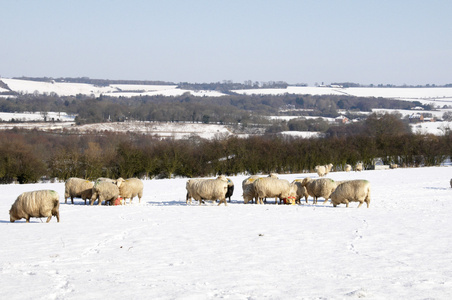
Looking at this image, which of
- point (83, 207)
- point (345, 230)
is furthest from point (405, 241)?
point (83, 207)

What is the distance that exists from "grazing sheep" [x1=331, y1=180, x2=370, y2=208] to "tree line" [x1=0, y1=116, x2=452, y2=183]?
38.7 metres

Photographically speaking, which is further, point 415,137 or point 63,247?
point 415,137

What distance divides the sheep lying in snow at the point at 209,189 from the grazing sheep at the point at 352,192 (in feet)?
17.3

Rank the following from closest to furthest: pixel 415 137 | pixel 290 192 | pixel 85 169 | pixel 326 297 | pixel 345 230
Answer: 1. pixel 326 297
2. pixel 345 230
3. pixel 290 192
4. pixel 85 169
5. pixel 415 137

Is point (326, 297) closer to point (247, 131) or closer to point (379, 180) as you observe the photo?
point (379, 180)

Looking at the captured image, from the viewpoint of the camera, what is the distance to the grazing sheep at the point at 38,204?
19.3 meters

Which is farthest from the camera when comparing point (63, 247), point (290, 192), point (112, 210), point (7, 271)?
point (290, 192)

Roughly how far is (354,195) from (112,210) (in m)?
11.2

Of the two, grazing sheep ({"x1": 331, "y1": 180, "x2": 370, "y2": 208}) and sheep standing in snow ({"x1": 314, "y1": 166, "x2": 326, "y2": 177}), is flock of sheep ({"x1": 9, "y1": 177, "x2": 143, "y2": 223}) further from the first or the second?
sheep standing in snow ({"x1": 314, "y1": 166, "x2": 326, "y2": 177})

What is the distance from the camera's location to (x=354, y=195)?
24.4 m

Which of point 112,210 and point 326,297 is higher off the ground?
point 326,297

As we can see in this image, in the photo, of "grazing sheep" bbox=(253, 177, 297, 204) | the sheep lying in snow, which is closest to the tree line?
the sheep lying in snow

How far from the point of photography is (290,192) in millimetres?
26344

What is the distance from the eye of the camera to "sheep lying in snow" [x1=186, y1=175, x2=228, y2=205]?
2491 cm
